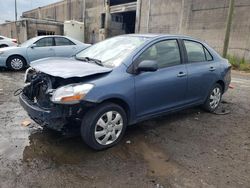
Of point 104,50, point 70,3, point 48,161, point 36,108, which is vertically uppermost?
point 70,3

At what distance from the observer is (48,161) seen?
3.27 meters

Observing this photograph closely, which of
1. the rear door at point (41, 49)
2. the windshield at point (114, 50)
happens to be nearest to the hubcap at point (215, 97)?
the windshield at point (114, 50)

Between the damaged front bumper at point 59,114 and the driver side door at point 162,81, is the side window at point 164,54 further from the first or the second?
the damaged front bumper at point 59,114

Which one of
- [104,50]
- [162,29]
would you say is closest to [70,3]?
[162,29]

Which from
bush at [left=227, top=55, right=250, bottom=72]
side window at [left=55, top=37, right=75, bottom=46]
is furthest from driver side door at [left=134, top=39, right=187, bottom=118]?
bush at [left=227, top=55, right=250, bottom=72]

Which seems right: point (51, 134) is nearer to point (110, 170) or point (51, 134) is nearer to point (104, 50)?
point (110, 170)

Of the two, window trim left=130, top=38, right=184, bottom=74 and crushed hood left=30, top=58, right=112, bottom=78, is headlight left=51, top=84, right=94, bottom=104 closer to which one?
crushed hood left=30, top=58, right=112, bottom=78

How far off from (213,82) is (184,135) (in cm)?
160

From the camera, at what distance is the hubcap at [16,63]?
33.0 feet

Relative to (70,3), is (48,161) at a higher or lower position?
lower

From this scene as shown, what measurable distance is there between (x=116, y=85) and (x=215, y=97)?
2858mm

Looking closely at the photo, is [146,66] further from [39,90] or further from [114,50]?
[39,90]

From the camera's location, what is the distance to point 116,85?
11.6 ft

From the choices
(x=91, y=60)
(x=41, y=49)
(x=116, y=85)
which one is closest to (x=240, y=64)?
(x=41, y=49)
